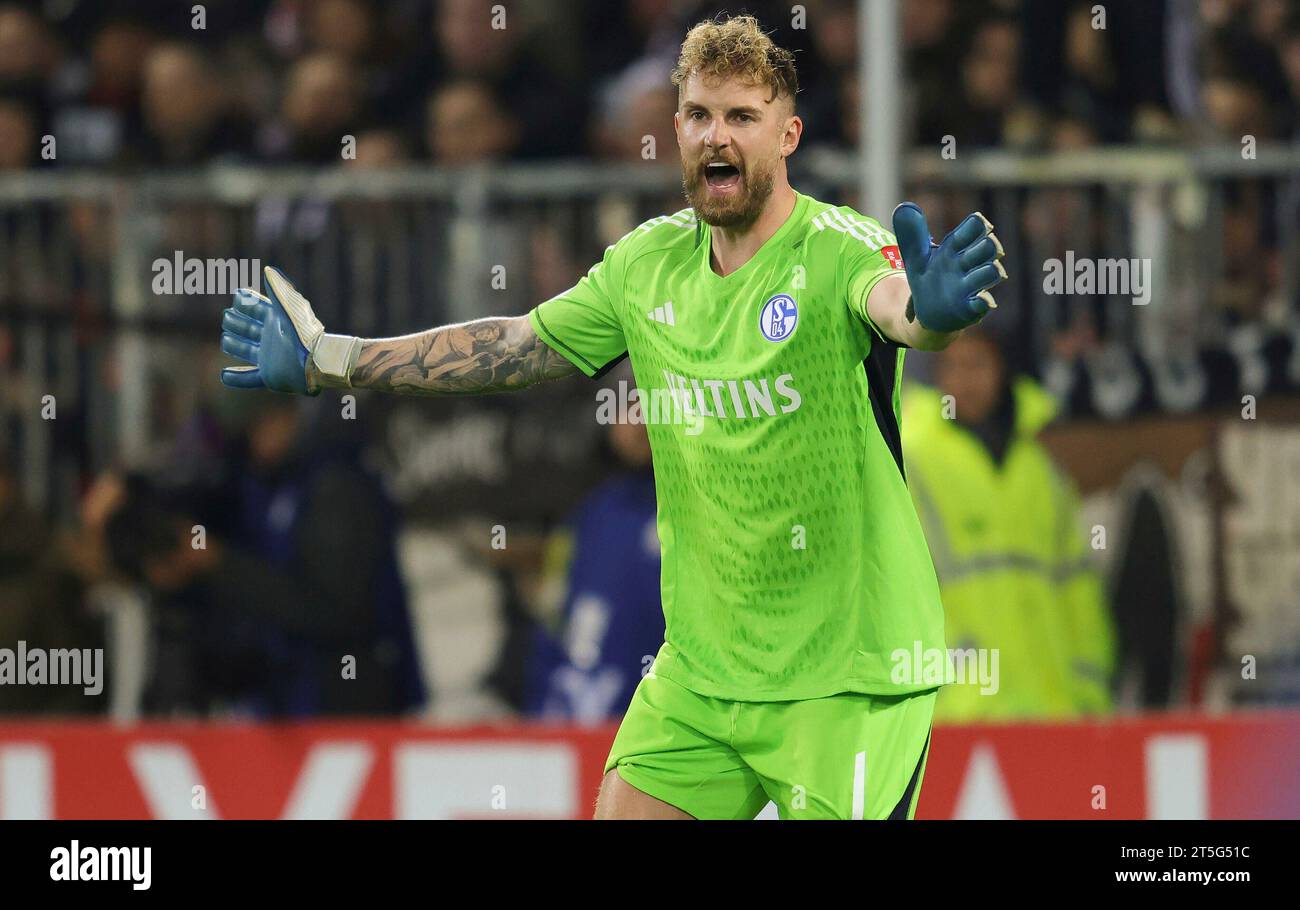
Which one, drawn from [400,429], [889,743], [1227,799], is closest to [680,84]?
[889,743]

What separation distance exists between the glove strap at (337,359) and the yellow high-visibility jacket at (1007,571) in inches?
106

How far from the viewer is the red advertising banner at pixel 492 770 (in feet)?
23.5

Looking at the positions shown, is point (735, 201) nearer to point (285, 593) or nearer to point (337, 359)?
point (337, 359)

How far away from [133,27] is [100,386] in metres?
1.75

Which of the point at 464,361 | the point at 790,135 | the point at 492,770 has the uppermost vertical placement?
the point at 790,135

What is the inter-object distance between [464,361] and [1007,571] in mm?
3009

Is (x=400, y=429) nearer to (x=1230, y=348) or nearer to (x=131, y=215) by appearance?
(x=131, y=215)

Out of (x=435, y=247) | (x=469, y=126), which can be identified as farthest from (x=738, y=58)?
(x=469, y=126)

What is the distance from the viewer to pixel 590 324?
5602mm

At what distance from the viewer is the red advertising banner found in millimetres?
7176

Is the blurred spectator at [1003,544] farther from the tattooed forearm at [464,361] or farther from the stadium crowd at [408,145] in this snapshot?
the tattooed forearm at [464,361]

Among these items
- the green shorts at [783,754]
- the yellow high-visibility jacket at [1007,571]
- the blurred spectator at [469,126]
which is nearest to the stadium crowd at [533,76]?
the blurred spectator at [469,126]

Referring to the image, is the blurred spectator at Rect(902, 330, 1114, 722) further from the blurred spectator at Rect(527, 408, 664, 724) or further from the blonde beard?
the blonde beard

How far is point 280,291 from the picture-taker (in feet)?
19.2
